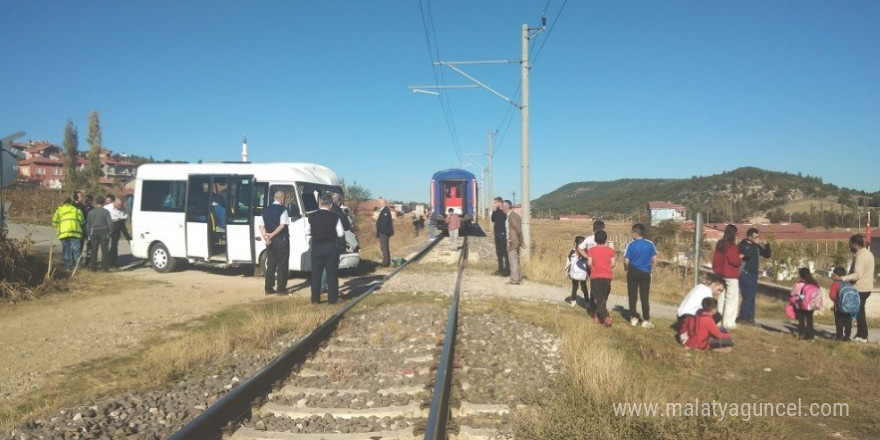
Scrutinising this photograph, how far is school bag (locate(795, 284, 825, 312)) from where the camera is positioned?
31.0 ft

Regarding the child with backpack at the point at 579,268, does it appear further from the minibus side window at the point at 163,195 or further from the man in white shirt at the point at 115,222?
the man in white shirt at the point at 115,222

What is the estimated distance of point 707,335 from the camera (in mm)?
8141

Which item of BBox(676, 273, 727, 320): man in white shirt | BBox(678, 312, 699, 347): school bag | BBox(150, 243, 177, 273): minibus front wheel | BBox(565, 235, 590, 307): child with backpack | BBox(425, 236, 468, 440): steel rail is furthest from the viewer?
BBox(150, 243, 177, 273): minibus front wheel

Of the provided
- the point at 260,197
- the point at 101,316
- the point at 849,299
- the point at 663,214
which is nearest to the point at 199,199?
the point at 260,197

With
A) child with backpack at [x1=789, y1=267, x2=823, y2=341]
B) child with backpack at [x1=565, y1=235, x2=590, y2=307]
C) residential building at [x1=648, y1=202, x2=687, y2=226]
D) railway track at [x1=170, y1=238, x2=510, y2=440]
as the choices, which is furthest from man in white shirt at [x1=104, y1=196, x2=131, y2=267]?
residential building at [x1=648, y1=202, x2=687, y2=226]

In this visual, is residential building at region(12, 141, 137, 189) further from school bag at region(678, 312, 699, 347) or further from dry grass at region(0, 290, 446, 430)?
school bag at region(678, 312, 699, 347)

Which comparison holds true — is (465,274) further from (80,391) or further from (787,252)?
(787,252)

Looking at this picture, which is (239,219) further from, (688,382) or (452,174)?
(452,174)

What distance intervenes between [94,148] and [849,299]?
7104 cm

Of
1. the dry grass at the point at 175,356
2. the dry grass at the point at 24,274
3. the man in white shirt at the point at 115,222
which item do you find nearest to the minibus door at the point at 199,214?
the man in white shirt at the point at 115,222

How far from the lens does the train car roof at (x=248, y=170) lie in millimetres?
13273

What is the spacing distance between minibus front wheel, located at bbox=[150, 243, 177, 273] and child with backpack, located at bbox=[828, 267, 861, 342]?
13.4 m

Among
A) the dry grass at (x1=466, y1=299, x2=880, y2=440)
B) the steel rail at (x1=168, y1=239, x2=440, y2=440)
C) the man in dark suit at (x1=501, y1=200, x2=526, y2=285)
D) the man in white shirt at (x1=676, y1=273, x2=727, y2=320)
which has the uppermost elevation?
the man in dark suit at (x1=501, y1=200, x2=526, y2=285)

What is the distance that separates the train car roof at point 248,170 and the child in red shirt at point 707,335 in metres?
8.53
